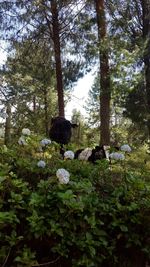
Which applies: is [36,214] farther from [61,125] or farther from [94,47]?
[94,47]

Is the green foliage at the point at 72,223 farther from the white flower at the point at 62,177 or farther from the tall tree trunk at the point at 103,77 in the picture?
the tall tree trunk at the point at 103,77

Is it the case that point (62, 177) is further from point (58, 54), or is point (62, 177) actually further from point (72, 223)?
point (58, 54)

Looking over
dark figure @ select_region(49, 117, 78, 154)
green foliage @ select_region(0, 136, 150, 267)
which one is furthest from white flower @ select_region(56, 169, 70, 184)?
dark figure @ select_region(49, 117, 78, 154)

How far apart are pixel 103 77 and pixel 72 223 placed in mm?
12701

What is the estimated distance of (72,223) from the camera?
9.36 feet

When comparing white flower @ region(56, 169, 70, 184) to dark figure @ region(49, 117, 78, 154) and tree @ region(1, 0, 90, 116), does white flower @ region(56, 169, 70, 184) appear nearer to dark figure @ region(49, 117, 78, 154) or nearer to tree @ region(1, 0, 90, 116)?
dark figure @ region(49, 117, 78, 154)

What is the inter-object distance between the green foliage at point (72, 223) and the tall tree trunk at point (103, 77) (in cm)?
1097

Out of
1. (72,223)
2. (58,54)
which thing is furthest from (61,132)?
(58,54)

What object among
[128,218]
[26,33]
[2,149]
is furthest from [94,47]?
[128,218]

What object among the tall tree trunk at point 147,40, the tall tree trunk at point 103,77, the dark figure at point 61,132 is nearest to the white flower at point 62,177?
the dark figure at point 61,132

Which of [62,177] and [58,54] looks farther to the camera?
[58,54]

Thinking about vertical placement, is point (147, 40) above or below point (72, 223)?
above

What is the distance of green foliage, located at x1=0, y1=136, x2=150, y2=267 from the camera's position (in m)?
2.75

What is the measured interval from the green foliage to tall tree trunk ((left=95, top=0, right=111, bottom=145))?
11.0 metres
